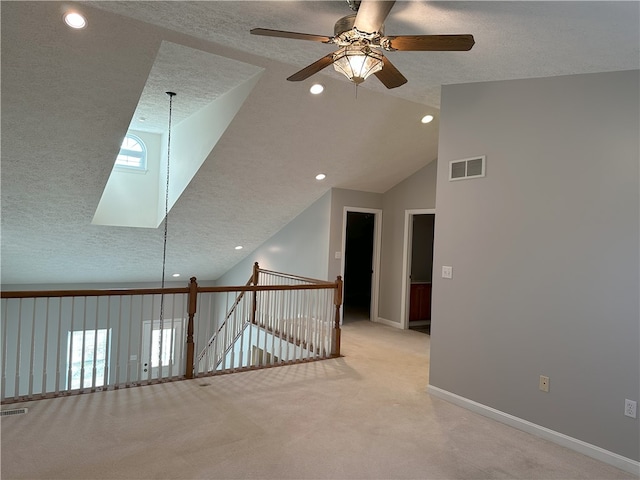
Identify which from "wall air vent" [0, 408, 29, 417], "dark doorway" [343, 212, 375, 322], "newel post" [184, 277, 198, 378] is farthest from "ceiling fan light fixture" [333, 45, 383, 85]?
"dark doorway" [343, 212, 375, 322]

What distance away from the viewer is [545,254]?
10.7 ft

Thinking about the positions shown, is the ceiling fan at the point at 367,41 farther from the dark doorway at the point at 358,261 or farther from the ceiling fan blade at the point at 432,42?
the dark doorway at the point at 358,261

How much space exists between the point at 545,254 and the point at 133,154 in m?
6.47

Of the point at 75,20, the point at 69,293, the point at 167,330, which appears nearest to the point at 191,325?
the point at 69,293

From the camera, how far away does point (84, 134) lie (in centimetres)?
449

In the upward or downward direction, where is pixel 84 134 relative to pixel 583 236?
upward

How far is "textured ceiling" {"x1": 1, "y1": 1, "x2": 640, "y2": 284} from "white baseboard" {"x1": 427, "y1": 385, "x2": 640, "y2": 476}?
2704mm

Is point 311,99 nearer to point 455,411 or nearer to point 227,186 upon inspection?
point 227,186

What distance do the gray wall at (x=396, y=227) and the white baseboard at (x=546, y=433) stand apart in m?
3.29

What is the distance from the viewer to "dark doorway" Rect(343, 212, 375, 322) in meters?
9.77

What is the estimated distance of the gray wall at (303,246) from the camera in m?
7.10

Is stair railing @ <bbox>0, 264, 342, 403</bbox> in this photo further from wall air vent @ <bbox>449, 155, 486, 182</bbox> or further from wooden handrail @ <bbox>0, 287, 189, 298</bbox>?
wall air vent @ <bbox>449, 155, 486, 182</bbox>

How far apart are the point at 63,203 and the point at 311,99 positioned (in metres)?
3.59

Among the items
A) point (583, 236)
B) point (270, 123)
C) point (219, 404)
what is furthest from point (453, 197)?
point (219, 404)
